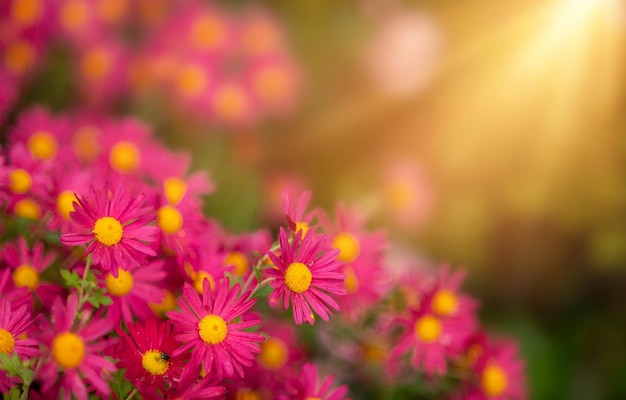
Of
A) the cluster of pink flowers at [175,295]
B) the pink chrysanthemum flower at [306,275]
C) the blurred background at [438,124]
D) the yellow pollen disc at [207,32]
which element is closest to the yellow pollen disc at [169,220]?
the cluster of pink flowers at [175,295]

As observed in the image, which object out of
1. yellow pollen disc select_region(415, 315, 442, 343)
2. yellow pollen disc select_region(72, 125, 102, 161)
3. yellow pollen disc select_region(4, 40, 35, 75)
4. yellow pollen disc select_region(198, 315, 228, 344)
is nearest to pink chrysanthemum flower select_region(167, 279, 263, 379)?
yellow pollen disc select_region(198, 315, 228, 344)

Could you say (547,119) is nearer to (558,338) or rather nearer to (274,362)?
(558,338)

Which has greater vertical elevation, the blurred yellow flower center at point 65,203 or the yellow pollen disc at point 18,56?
the yellow pollen disc at point 18,56

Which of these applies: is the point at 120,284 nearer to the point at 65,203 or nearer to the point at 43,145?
the point at 65,203

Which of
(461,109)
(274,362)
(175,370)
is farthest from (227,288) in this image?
(461,109)

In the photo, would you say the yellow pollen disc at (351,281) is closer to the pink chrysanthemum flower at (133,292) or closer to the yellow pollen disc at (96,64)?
the pink chrysanthemum flower at (133,292)

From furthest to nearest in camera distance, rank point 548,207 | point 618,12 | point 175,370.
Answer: point 548,207 < point 618,12 < point 175,370
